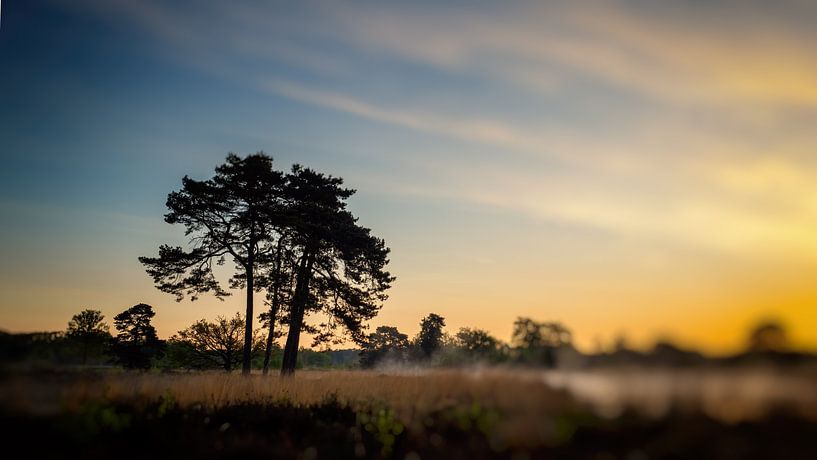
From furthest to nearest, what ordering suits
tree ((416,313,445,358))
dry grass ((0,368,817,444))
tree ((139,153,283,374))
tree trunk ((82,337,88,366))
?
tree ((416,313,445,358)) → tree ((139,153,283,374)) → tree trunk ((82,337,88,366)) → dry grass ((0,368,817,444))

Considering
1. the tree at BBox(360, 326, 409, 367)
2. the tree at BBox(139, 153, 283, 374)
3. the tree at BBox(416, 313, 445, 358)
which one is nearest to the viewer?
the tree at BBox(139, 153, 283, 374)

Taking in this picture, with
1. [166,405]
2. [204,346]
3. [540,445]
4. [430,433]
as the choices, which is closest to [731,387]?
[540,445]

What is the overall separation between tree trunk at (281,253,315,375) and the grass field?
12513 millimetres

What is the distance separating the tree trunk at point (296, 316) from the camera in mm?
22828

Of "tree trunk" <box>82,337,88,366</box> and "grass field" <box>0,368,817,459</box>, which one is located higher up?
"tree trunk" <box>82,337,88,366</box>

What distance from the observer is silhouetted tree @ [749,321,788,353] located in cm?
374

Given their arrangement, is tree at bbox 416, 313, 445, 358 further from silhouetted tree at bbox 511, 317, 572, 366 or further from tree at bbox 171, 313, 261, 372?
silhouetted tree at bbox 511, 317, 572, 366

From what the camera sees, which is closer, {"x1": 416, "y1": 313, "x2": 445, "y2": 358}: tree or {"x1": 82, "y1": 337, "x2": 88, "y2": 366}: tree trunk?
{"x1": 82, "y1": 337, "x2": 88, "y2": 366}: tree trunk

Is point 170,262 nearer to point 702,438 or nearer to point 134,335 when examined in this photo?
point 134,335

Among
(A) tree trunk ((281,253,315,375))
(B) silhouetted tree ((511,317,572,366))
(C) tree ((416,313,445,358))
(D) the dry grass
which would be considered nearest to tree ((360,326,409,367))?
(C) tree ((416,313,445,358))

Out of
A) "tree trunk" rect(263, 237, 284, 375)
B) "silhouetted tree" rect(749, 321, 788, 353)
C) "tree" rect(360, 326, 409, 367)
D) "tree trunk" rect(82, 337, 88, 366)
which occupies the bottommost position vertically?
"tree" rect(360, 326, 409, 367)

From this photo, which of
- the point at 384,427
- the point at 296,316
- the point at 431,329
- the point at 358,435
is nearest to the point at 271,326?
the point at 296,316

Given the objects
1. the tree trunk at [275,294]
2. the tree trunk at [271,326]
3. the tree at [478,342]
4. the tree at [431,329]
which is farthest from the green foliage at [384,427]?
the tree at [431,329]

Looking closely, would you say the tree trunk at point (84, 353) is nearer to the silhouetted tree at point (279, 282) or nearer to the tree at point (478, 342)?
the tree at point (478, 342)
